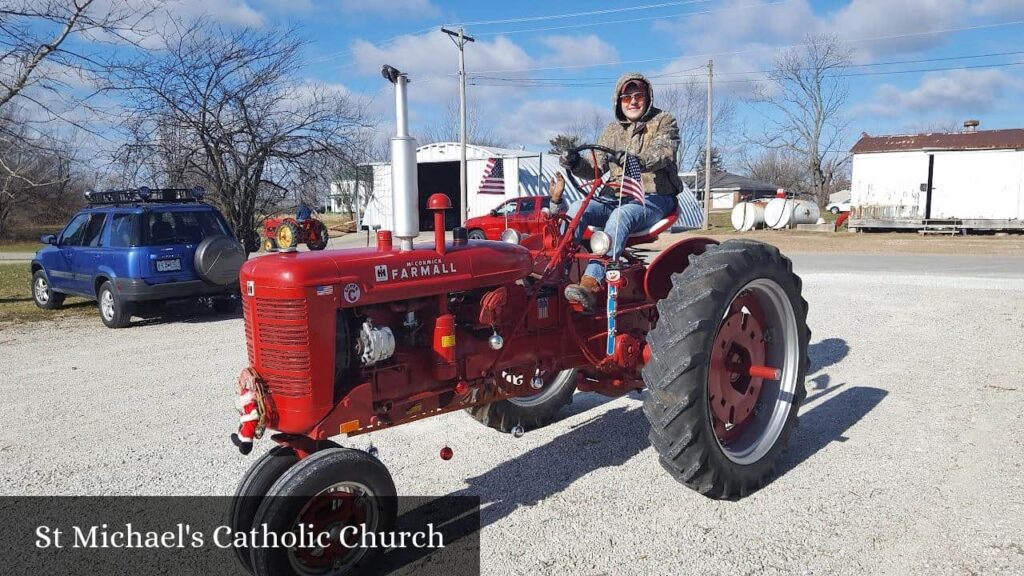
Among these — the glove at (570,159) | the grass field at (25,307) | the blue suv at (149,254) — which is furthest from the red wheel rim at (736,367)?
the grass field at (25,307)

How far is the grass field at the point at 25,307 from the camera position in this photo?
10.4m

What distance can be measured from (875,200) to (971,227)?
3.58 metres

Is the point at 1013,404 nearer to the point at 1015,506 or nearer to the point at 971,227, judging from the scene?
the point at 1015,506

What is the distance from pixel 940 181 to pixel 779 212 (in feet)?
19.9

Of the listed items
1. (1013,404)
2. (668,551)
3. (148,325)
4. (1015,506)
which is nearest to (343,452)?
(668,551)

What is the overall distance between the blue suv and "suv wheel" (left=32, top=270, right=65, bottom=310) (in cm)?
100

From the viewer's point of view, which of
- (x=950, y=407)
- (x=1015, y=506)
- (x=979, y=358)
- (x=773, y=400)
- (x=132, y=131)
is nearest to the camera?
(x=1015, y=506)

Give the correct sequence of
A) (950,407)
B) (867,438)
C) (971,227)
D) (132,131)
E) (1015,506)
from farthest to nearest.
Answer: (971,227) → (132,131) → (950,407) → (867,438) → (1015,506)

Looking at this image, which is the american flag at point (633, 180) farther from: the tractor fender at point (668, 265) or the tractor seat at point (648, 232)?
the tractor fender at point (668, 265)

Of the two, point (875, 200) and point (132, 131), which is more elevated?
point (132, 131)

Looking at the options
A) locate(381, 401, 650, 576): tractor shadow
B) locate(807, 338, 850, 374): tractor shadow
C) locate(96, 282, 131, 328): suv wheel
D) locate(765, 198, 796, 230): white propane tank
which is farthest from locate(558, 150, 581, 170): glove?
locate(765, 198, 796, 230): white propane tank

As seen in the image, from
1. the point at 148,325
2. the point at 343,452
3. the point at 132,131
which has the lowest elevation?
the point at 148,325

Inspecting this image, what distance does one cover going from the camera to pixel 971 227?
25.5 m

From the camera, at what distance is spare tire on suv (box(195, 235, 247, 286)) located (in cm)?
911
